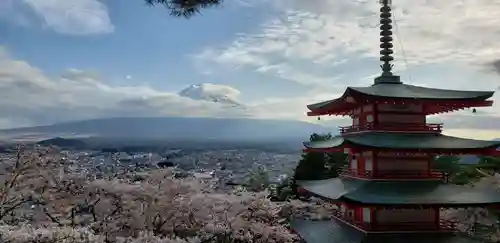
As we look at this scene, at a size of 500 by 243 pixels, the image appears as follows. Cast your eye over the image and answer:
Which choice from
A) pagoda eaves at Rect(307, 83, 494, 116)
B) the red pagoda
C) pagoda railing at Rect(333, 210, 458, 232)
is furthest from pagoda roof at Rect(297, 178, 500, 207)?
pagoda eaves at Rect(307, 83, 494, 116)

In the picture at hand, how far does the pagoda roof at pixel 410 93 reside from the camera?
9477 millimetres

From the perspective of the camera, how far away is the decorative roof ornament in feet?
35.5

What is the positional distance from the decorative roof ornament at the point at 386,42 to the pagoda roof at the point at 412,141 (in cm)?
174

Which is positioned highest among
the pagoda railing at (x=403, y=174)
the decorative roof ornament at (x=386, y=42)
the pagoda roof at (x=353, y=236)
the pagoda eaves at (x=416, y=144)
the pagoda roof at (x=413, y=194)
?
the decorative roof ornament at (x=386, y=42)

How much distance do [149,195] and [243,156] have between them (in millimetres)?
35729

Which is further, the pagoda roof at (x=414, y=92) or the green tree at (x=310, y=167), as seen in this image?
the green tree at (x=310, y=167)

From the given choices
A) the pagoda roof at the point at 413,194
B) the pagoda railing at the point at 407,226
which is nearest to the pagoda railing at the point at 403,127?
the pagoda roof at the point at 413,194

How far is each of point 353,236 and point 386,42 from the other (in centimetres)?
474

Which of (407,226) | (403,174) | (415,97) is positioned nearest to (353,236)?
(407,226)

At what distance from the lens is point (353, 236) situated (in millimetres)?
9273

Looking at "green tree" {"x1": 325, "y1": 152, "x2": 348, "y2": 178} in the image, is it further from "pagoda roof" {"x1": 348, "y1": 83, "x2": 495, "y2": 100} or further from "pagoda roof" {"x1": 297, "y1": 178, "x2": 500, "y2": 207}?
"pagoda roof" {"x1": 297, "y1": 178, "x2": 500, "y2": 207}

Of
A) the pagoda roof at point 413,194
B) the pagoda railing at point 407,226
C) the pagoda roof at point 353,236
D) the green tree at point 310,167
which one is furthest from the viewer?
the green tree at point 310,167

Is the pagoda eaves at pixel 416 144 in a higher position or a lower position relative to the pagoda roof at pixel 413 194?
higher

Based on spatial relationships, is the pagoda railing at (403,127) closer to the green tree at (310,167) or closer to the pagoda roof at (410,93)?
the pagoda roof at (410,93)
